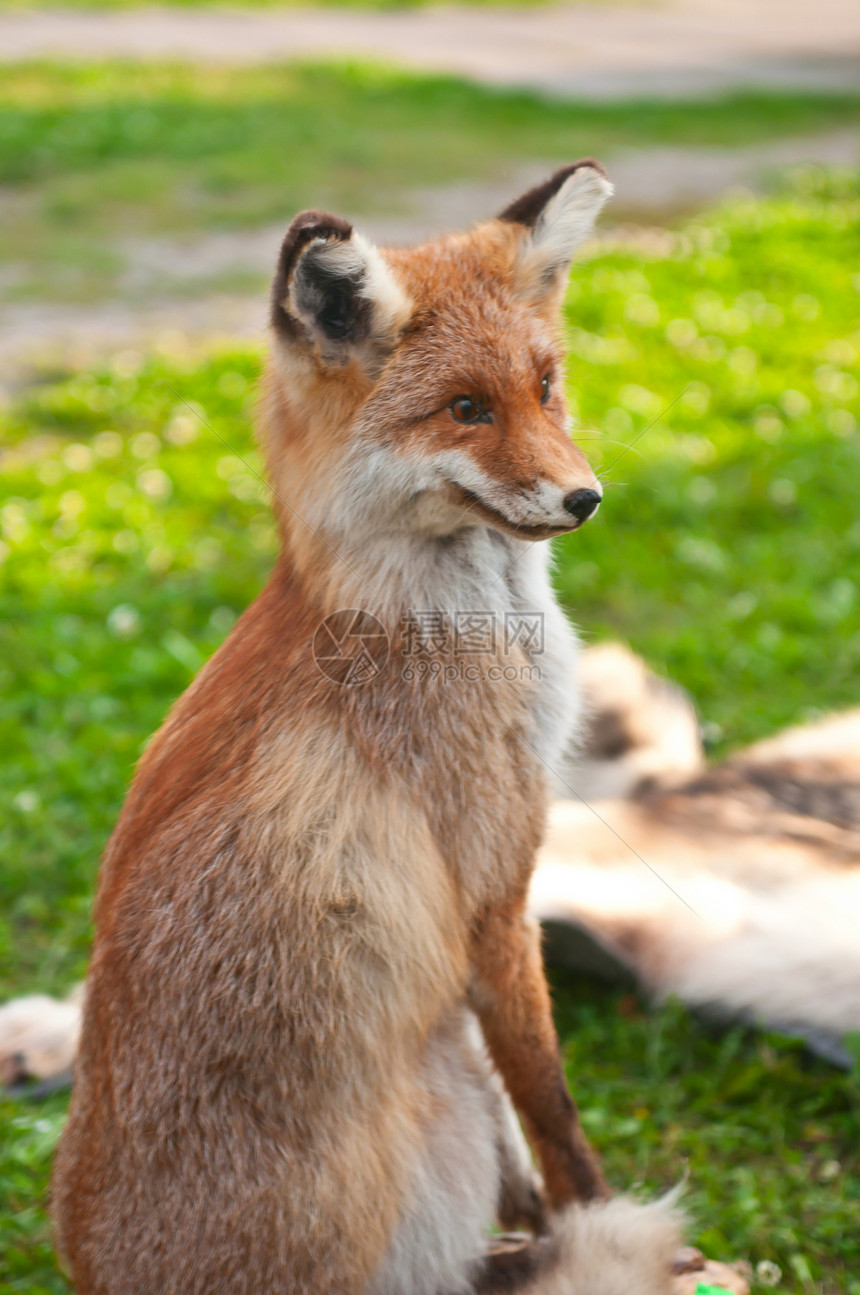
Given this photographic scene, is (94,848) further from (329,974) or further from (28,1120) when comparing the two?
(329,974)

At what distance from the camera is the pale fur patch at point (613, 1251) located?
2.57 m

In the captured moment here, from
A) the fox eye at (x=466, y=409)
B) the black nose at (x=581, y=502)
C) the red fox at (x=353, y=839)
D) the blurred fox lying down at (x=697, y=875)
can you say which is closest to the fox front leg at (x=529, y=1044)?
the red fox at (x=353, y=839)

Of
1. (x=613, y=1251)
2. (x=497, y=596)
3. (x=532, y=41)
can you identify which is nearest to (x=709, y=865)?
(x=613, y=1251)

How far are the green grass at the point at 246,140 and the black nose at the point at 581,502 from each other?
8.66 m

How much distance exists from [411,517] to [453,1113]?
140 centimetres

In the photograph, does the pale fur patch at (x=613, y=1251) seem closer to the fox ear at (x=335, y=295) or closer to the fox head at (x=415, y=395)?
the fox head at (x=415, y=395)

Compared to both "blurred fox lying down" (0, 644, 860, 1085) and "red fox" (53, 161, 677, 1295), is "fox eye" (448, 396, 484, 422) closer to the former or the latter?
"red fox" (53, 161, 677, 1295)

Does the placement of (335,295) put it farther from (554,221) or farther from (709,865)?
(709,865)

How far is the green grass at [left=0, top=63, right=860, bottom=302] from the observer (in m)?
11.5

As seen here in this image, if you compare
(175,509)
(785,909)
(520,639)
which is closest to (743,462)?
(175,509)

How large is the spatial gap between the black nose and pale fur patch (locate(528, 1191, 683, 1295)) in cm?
159

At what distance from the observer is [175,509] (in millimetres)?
6973

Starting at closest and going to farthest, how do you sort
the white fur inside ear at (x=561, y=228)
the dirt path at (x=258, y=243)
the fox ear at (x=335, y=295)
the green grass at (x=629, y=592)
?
the fox ear at (x=335, y=295) < the white fur inside ear at (x=561, y=228) < the green grass at (x=629, y=592) < the dirt path at (x=258, y=243)

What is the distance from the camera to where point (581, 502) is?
2.37 metres
